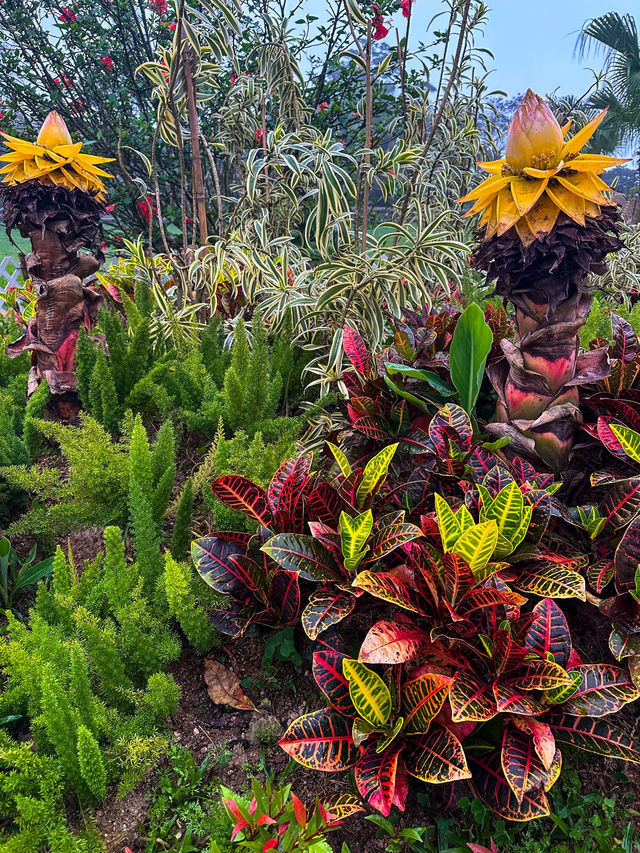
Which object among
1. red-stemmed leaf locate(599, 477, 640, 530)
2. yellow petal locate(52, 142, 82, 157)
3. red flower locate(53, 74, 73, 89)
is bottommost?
red-stemmed leaf locate(599, 477, 640, 530)

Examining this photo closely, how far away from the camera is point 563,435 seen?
1286mm

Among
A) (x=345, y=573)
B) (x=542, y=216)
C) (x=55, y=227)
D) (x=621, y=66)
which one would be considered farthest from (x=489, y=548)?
(x=621, y=66)

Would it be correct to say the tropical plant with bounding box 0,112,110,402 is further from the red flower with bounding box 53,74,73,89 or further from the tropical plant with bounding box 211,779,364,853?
the red flower with bounding box 53,74,73,89

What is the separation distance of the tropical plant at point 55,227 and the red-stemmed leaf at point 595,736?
170 cm

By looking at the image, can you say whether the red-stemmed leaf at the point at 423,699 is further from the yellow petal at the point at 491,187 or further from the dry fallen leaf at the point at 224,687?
the yellow petal at the point at 491,187

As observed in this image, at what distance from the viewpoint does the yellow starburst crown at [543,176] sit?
109cm

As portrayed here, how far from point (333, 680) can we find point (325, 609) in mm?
116

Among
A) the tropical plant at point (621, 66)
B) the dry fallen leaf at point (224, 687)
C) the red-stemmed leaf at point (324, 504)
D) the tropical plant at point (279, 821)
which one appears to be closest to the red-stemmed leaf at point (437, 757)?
the tropical plant at point (279, 821)

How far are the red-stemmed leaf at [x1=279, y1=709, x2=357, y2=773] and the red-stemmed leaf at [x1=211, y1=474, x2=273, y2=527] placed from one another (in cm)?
40

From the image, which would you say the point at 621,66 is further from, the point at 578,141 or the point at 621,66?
the point at 578,141

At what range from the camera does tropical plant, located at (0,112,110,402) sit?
66.7 inches

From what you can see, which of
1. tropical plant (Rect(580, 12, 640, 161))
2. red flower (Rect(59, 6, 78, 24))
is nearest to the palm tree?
tropical plant (Rect(580, 12, 640, 161))

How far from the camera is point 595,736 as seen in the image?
0.89 m

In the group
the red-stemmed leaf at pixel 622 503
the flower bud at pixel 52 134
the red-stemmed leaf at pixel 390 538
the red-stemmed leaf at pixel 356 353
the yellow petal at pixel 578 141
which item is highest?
the flower bud at pixel 52 134
